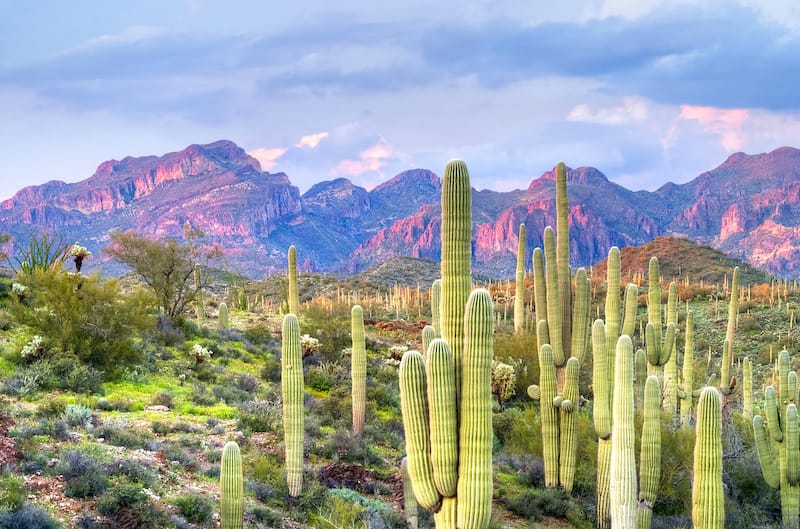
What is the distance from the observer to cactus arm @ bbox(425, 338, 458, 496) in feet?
19.2

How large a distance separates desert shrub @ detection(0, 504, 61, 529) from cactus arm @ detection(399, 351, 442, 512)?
3.70 m

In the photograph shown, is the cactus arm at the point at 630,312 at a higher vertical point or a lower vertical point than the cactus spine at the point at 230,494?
higher

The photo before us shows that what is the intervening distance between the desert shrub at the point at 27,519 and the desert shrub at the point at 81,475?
88 centimetres

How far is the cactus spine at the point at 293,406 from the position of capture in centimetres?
979

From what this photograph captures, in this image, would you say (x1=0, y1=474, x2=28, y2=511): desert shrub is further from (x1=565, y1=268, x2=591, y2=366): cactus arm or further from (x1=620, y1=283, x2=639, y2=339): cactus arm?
(x1=620, y1=283, x2=639, y2=339): cactus arm

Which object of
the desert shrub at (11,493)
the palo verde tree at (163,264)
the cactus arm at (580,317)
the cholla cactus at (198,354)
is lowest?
the desert shrub at (11,493)

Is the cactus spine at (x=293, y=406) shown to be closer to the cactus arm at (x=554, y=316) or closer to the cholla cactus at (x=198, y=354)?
the cactus arm at (x=554, y=316)

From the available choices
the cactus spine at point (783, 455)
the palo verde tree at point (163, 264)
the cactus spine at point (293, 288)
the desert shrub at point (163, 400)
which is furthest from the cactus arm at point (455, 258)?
the palo verde tree at point (163, 264)

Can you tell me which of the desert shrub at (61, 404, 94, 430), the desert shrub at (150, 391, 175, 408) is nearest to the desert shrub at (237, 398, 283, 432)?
the desert shrub at (150, 391, 175, 408)

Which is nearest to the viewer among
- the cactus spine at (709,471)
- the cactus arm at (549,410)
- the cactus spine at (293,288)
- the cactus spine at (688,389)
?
the cactus spine at (709,471)

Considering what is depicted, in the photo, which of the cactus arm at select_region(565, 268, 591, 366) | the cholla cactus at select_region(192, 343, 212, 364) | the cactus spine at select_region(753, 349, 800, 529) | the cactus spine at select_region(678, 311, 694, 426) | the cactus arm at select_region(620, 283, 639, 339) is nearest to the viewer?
the cactus spine at select_region(753, 349, 800, 529)

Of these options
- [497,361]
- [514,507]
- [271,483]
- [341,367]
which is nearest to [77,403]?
[271,483]

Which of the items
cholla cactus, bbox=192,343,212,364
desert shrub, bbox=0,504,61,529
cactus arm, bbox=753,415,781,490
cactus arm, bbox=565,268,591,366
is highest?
cactus arm, bbox=565,268,591,366

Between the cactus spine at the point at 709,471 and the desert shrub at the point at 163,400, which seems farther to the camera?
the desert shrub at the point at 163,400
